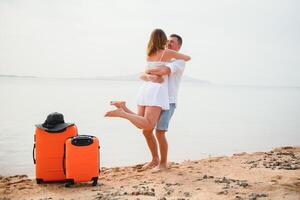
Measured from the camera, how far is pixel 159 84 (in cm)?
556

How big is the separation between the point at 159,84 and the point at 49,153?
6.03ft

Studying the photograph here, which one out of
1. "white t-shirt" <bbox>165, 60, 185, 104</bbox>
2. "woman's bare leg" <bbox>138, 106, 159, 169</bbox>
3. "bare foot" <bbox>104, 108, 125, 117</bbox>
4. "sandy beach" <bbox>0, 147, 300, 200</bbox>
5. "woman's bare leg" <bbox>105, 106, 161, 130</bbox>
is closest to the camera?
"sandy beach" <bbox>0, 147, 300, 200</bbox>

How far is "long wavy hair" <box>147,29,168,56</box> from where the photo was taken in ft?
18.1

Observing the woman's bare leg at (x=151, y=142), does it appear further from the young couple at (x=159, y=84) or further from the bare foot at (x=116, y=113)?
A: the bare foot at (x=116, y=113)

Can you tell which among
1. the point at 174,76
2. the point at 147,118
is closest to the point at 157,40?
the point at 174,76

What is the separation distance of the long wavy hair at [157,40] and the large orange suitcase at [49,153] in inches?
67.4

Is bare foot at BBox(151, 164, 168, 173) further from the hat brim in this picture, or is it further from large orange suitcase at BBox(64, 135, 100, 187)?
the hat brim

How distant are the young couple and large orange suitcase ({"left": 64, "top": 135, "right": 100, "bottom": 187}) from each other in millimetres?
711

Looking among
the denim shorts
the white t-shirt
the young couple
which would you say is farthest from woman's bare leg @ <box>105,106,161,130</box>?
the white t-shirt

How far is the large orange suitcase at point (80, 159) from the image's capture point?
16.3ft

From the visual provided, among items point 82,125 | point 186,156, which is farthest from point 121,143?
point 82,125

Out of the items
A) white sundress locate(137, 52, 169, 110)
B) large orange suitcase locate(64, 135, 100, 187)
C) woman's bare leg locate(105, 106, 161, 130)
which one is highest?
white sundress locate(137, 52, 169, 110)

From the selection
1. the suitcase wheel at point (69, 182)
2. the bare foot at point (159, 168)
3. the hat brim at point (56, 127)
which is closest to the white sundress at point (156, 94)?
the bare foot at point (159, 168)

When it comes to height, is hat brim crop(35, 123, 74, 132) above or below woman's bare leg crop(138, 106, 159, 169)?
above
